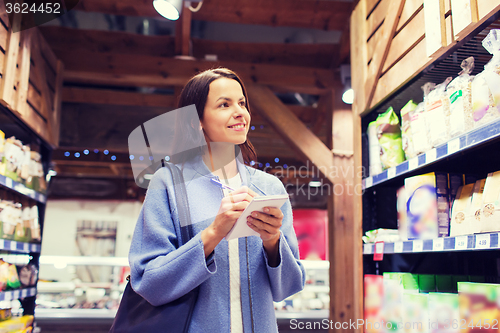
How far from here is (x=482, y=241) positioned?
4.69 feet

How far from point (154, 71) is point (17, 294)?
2.52 m

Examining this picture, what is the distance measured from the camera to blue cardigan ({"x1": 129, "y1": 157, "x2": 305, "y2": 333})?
1105mm

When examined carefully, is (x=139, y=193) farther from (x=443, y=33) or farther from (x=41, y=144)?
(x=443, y=33)

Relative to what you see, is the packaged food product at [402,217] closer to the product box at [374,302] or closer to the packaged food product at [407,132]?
the packaged food product at [407,132]

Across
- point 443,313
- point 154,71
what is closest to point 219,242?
point 443,313

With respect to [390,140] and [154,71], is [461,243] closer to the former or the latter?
[390,140]

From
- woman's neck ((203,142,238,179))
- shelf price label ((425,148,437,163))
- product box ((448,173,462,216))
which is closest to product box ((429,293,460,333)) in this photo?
product box ((448,173,462,216))

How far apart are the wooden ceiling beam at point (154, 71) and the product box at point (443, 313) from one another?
3158mm

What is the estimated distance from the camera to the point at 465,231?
1.61 metres

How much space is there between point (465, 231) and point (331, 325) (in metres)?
2.57

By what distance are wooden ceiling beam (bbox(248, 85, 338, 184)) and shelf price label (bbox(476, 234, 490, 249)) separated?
2.63 metres

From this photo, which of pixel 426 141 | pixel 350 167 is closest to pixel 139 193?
pixel 350 167

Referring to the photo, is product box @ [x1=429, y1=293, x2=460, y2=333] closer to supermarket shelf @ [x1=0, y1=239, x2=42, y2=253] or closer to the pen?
the pen

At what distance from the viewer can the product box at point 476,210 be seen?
155 centimetres
